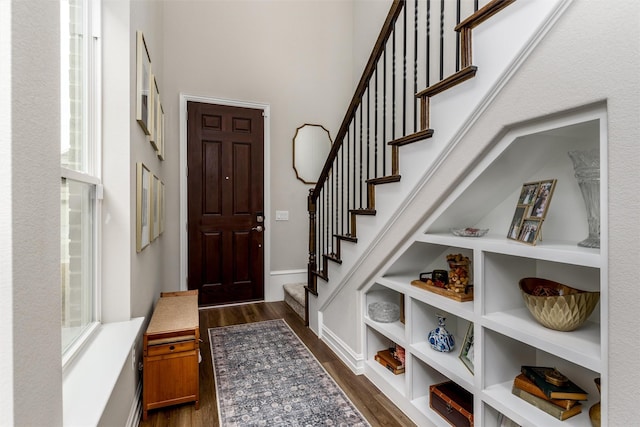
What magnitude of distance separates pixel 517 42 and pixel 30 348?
1.67 metres

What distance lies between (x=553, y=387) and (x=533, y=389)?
0.08m

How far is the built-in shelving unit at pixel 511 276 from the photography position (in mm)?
1170

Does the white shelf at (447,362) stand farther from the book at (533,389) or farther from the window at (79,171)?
the window at (79,171)

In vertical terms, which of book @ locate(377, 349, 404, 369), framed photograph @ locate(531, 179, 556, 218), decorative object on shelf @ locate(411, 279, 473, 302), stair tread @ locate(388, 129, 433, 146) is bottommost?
book @ locate(377, 349, 404, 369)

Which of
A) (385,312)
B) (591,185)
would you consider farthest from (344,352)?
(591,185)

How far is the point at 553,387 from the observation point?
130cm

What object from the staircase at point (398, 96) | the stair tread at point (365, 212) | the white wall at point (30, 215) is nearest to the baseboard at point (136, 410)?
the white wall at point (30, 215)

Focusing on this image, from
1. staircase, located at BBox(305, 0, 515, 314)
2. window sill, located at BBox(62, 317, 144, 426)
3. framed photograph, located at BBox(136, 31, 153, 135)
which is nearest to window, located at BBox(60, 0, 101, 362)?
window sill, located at BBox(62, 317, 144, 426)

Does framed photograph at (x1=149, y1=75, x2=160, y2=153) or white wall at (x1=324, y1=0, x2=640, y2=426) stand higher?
framed photograph at (x1=149, y1=75, x2=160, y2=153)

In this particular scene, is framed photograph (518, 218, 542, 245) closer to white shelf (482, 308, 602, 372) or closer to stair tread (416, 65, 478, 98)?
white shelf (482, 308, 602, 372)

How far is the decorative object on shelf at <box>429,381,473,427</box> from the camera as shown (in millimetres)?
1602

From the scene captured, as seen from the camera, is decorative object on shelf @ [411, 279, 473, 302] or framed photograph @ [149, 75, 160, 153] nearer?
decorative object on shelf @ [411, 279, 473, 302]

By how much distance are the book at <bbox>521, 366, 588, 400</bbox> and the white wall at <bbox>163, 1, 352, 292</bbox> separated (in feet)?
10.4

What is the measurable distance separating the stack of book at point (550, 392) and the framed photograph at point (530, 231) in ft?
1.88
